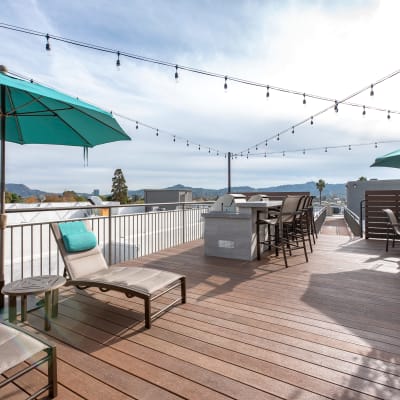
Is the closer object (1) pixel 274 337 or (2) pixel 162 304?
(1) pixel 274 337

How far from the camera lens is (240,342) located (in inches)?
85.4

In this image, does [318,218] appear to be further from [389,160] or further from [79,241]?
[79,241]

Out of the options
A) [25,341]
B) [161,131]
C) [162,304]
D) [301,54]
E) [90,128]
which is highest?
[301,54]

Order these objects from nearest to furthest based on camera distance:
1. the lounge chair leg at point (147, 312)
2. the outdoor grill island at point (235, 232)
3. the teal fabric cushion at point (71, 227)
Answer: the lounge chair leg at point (147, 312), the teal fabric cushion at point (71, 227), the outdoor grill island at point (235, 232)

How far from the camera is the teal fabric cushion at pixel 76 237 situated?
3047mm

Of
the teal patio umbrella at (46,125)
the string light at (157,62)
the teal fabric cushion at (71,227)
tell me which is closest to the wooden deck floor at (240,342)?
the teal fabric cushion at (71,227)

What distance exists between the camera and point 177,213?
753 centimetres

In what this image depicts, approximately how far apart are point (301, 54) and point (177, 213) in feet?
15.7

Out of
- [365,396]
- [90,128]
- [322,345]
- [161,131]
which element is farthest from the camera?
[161,131]

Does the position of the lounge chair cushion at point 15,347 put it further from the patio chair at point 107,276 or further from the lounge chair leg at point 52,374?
the patio chair at point 107,276

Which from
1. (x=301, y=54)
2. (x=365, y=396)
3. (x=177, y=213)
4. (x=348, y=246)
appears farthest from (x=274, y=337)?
(x=301, y=54)

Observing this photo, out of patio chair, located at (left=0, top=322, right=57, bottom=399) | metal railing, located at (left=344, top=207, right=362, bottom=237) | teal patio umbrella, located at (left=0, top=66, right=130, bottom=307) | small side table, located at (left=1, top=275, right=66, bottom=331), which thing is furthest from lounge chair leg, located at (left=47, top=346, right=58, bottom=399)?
metal railing, located at (left=344, top=207, right=362, bottom=237)

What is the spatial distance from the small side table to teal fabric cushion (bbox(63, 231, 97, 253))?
1.58 ft

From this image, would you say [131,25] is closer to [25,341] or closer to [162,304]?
Answer: [162,304]
